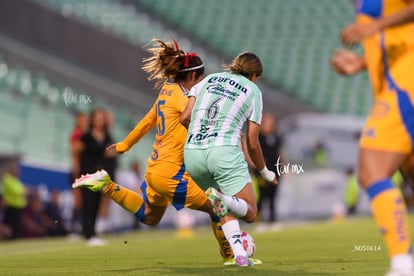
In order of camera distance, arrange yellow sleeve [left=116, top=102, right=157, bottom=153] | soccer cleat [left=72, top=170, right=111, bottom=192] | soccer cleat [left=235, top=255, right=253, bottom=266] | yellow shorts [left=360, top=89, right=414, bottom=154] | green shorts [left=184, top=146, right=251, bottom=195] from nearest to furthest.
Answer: yellow shorts [left=360, top=89, right=414, bottom=154], green shorts [left=184, top=146, right=251, bottom=195], soccer cleat [left=235, top=255, right=253, bottom=266], soccer cleat [left=72, top=170, right=111, bottom=192], yellow sleeve [left=116, top=102, right=157, bottom=153]

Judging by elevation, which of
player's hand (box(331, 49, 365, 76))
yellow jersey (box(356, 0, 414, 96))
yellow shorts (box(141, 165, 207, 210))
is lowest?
yellow shorts (box(141, 165, 207, 210))

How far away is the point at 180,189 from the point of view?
8727 millimetres

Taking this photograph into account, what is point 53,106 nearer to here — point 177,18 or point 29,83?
point 29,83

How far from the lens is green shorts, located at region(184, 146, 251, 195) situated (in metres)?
8.19

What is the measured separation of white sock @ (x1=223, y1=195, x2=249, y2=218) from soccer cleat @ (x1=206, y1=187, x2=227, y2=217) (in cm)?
10

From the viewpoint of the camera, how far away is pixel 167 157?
8844 millimetres

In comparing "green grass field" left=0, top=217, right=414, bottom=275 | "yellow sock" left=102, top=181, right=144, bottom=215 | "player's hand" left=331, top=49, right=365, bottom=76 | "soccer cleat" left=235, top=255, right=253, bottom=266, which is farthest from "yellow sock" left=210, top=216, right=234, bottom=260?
"player's hand" left=331, top=49, right=365, bottom=76

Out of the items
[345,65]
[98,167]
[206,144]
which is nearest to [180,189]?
[206,144]

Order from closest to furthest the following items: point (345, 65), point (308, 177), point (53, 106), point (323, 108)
Result: point (345, 65)
point (53, 106)
point (308, 177)
point (323, 108)

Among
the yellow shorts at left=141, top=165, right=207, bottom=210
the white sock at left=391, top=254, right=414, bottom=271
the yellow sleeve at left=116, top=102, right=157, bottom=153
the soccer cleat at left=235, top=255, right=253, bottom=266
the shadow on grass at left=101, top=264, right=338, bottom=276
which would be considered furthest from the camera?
the yellow sleeve at left=116, top=102, right=157, bottom=153

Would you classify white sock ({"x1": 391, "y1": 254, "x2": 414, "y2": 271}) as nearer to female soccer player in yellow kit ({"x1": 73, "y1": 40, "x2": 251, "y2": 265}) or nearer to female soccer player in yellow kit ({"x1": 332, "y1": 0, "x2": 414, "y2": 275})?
female soccer player in yellow kit ({"x1": 332, "y1": 0, "x2": 414, "y2": 275})

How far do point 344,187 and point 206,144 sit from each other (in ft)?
72.4

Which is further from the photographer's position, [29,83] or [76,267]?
[29,83]

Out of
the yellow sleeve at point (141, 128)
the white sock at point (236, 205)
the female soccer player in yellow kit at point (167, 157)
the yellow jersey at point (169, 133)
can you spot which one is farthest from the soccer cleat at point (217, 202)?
the yellow sleeve at point (141, 128)
